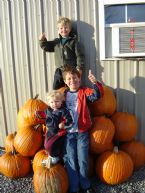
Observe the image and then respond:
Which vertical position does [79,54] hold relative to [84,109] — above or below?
above

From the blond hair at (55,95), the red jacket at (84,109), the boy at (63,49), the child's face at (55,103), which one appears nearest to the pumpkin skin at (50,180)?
the red jacket at (84,109)

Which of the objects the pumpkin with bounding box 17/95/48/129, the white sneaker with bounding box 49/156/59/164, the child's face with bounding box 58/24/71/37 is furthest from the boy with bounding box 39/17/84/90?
the white sneaker with bounding box 49/156/59/164

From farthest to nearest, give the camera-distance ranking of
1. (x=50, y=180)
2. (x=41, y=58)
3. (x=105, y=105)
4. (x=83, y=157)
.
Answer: (x=41, y=58), (x=105, y=105), (x=83, y=157), (x=50, y=180)

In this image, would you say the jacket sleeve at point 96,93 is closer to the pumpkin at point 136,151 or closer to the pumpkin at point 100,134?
the pumpkin at point 100,134

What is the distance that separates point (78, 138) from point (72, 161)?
310mm

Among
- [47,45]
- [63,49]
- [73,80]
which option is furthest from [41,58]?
[73,80]

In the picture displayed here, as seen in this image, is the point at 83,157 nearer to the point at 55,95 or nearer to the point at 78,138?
the point at 78,138

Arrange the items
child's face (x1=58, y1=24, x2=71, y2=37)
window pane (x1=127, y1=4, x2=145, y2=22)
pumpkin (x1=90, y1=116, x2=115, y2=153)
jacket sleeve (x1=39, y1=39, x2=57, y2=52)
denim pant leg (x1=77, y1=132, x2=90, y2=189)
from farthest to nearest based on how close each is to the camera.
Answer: jacket sleeve (x1=39, y1=39, x2=57, y2=52)
child's face (x1=58, y1=24, x2=71, y2=37)
window pane (x1=127, y1=4, x2=145, y2=22)
pumpkin (x1=90, y1=116, x2=115, y2=153)
denim pant leg (x1=77, y1=132, x2=90, y2=189)

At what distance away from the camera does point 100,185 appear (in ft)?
14.8

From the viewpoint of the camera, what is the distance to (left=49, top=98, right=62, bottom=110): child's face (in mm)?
4264

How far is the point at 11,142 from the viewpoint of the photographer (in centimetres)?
501

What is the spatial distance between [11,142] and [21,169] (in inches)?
19.5

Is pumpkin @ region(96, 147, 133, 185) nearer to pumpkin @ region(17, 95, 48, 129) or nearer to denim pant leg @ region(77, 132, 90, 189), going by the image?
denim pant leg @ region(77, 132, 90, 189)

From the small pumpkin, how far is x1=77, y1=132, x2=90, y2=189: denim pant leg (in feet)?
2.91
